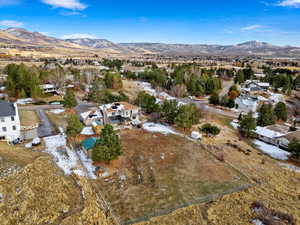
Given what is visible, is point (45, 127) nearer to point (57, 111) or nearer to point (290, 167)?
point (57, 111)

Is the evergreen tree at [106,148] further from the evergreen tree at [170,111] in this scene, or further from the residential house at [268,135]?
the residential house at [268,135]

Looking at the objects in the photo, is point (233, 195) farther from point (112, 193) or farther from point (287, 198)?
point (112, 193)

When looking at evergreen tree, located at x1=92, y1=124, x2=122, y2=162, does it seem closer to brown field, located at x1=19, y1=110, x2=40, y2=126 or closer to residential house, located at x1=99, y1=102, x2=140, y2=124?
residential house, located at x1=99, y1=102, x2=140, y2=124

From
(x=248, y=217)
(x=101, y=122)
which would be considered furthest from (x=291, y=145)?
(x=101, y=122)

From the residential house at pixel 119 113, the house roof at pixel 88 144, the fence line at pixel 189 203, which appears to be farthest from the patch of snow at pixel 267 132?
the house roof at pixel 88 144

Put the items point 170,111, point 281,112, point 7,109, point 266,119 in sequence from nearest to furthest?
point 7,109
point 170,111
point 266,119
point 281,112

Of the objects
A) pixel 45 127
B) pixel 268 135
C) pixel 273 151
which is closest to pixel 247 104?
pixel 268 135

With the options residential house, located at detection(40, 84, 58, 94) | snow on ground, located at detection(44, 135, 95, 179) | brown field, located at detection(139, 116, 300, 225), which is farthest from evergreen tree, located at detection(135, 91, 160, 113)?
residential house, located at detection(40, 84, 58, 94)

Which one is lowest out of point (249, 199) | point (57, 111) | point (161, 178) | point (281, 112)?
point (249, 199)
